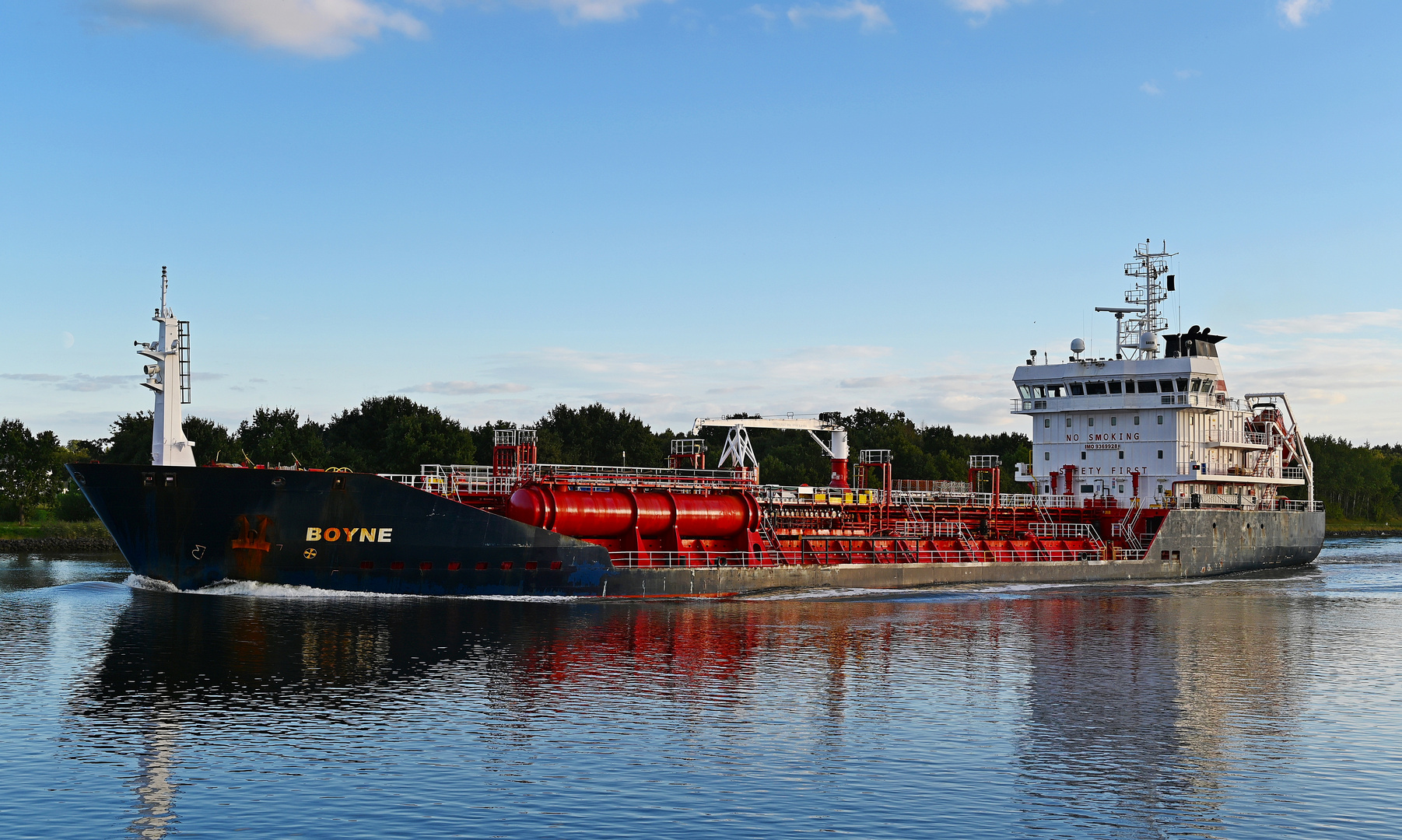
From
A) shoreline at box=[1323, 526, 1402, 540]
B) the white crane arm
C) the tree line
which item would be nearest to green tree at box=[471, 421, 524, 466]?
the tree line

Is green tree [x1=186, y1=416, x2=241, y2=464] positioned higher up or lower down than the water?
higher up

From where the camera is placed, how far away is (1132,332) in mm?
76750

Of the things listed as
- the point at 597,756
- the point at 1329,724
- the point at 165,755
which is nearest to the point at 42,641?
the point at 165,755

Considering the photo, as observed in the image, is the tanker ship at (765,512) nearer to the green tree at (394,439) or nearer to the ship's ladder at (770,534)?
the ship's ladder at (770,534)

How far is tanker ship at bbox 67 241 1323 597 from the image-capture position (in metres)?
46.9

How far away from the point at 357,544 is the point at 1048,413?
4439cm

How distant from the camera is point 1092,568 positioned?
2657 inches

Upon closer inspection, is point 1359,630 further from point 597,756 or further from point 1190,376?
point 597,756

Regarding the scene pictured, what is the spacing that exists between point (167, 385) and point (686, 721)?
101 ft

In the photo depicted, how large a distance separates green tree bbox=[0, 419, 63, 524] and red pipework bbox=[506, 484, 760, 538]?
80.0m

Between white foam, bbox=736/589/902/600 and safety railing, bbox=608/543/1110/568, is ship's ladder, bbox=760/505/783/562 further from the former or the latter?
white foam, bbox=736/589/902/600

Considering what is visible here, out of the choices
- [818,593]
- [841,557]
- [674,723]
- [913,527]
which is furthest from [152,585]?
[913,527]

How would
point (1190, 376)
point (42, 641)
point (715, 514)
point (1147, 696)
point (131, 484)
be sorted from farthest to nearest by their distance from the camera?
point (1190, 376) < point (715, 514) < point (131, 484) < point (42, 641) < point (1147, 696)

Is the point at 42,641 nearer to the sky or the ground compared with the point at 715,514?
nearer to the ground
